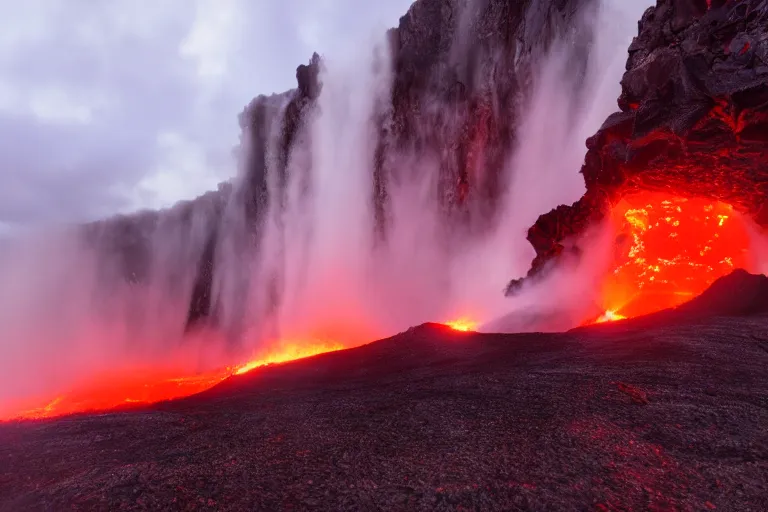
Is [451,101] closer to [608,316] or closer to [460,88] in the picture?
[460,88]

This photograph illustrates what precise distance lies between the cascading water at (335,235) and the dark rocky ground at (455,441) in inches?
354

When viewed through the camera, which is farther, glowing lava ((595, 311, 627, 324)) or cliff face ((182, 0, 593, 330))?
cliff face ((182, 0, 593, 330))

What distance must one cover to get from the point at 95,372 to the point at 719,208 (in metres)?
50.6

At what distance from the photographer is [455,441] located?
16.7 ft

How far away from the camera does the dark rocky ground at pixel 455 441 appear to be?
13.1 ft

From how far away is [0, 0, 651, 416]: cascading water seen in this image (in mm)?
21984

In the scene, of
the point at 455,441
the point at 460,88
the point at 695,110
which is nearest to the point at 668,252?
the point at 695,110

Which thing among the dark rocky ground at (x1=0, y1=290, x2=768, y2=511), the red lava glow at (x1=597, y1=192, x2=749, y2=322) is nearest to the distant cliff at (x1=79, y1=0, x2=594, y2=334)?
the red lava glow at (x1=597, y1=192, x2=749, y2=322)

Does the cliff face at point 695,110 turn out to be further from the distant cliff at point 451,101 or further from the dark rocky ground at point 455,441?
the distant cliff at point 451,101

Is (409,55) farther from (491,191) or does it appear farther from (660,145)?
(660,145)

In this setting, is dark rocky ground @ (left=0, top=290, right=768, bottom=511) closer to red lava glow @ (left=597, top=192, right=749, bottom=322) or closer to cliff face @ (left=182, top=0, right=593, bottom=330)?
red lava glow @ (left=597, top=192, right=749, bottom=322)

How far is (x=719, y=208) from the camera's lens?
46.5 feet

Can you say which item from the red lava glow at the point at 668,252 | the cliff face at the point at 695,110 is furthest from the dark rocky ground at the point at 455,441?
the red lava glow at the point at 668,252

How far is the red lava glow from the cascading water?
14.7ft
